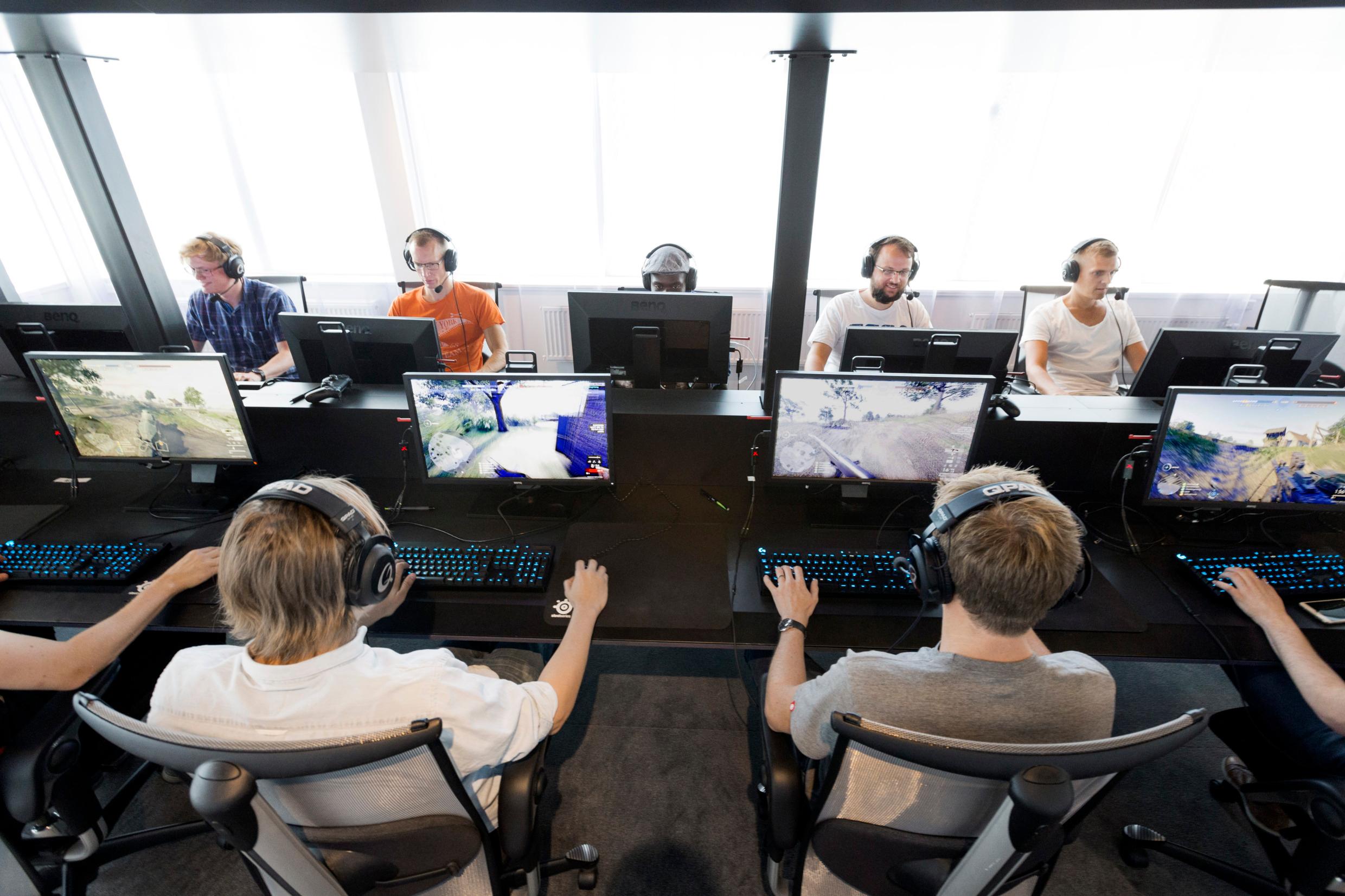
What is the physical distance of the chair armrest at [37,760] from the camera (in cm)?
109

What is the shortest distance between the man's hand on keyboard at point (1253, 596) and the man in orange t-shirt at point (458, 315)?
2882mm

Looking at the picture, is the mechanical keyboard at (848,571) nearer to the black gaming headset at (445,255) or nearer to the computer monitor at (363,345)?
the computer monitor at (363,345)

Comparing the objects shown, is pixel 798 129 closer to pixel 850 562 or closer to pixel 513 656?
pixel 850 562

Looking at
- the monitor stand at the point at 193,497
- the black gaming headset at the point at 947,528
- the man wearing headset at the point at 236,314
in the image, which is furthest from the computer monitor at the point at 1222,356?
the man wearing headset at the point at 236,314

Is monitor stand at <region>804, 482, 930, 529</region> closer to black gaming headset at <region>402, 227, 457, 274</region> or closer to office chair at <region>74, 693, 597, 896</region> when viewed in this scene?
office chair at <region>74, 693, 597, 896</region>

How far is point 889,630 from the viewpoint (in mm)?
1335

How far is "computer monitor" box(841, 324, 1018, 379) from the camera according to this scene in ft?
5.95

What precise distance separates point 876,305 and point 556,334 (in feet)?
7.92

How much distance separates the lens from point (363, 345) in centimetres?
193

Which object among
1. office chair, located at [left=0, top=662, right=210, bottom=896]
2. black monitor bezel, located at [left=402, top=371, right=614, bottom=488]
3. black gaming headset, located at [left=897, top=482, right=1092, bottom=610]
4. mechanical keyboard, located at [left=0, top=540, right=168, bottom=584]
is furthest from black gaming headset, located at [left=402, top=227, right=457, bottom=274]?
black gaming headset, located at [left=897, top=482, right=1092, bottom=610]

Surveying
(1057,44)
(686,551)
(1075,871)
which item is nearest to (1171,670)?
(1075,871)

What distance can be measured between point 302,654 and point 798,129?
197cm

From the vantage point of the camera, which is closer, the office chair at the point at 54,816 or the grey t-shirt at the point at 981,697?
the grey t-shirt at the point at 981,697

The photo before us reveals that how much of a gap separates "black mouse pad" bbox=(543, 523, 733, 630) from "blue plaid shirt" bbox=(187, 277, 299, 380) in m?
2.33
